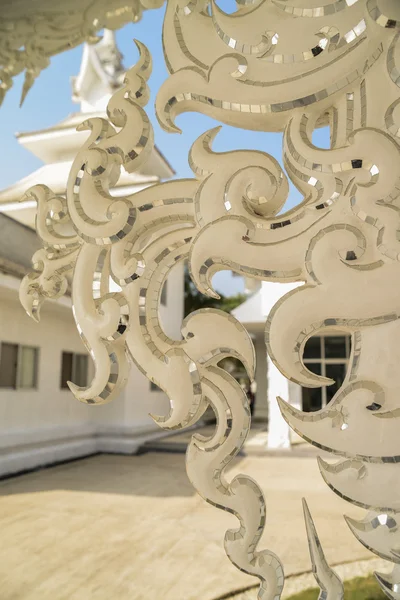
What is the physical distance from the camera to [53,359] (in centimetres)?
574

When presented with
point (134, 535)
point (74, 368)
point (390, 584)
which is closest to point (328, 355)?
point (74, 368)

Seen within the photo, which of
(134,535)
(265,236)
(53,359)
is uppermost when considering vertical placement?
(265,236)

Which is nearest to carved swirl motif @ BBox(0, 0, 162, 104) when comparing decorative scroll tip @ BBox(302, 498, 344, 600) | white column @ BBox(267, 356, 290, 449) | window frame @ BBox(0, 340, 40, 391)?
decorative scroll tip @ BBox(302, 498, 344, 600)

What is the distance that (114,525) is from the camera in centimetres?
311

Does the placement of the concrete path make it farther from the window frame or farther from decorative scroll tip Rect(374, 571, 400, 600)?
decorative scroll tip Rect(374, 571, 400, 600)

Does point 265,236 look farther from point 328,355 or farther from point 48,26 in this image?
point 328,355

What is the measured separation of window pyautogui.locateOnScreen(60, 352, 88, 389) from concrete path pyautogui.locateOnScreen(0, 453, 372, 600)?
1.48 metres

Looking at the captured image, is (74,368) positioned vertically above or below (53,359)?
below

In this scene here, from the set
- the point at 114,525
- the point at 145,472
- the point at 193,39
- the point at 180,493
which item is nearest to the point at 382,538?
the point at 193,39

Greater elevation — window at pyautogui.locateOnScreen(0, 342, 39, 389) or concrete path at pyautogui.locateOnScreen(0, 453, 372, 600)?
window at pyautogui.locateOnScreen(0, 342, 39, 389)

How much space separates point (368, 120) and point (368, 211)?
165 mm

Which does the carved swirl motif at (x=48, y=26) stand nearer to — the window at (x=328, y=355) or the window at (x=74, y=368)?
the window at (x=74, y=368)

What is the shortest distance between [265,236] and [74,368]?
5.95 meters

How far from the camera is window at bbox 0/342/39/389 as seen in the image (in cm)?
490
